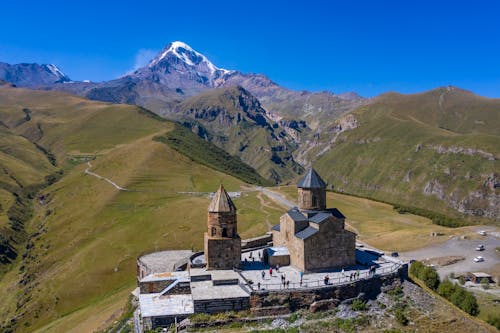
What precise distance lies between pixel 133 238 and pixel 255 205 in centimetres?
3017

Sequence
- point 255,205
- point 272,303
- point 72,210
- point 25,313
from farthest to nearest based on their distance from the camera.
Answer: point 72,210
point 255,205
point 25,313
point 272,303

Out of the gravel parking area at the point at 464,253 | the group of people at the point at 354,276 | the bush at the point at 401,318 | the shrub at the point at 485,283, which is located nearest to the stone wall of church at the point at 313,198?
the group of people at the point at 354,276

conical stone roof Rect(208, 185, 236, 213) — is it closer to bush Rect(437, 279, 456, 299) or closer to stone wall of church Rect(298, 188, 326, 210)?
stone wall of church Rect(298, 188, 326, 210)

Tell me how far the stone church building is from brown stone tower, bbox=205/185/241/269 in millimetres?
6862

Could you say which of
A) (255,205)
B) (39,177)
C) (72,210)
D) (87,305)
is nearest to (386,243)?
(255,205)

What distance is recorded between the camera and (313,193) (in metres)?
52.3

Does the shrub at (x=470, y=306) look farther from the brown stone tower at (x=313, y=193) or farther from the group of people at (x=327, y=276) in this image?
the brown stone tower at (x=313, y=193)

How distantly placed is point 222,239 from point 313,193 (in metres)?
13.0

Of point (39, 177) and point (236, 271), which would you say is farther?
point (39, 177)

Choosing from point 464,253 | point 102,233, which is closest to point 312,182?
point 464,253

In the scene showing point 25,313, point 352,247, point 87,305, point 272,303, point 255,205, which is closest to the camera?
point 272,303

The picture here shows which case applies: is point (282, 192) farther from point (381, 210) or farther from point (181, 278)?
point (181, 278)

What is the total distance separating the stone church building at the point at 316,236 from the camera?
46812mm

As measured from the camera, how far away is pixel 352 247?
159 feet
